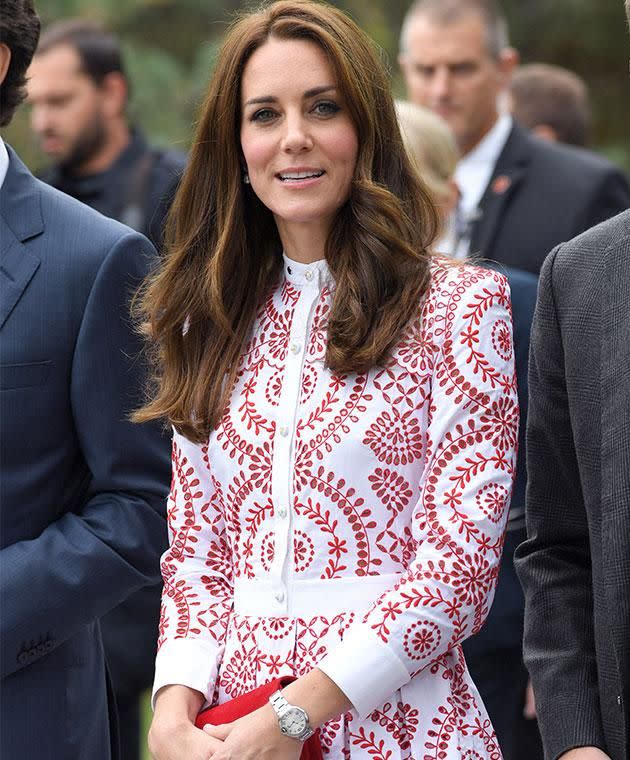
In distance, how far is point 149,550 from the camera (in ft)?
10.5

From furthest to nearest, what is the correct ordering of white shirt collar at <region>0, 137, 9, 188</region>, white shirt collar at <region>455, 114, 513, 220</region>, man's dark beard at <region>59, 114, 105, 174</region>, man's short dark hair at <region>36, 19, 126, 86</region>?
man's short dark hair at <region>36, 19, 126, 86</region> → man's dark beard at <region>59, 114, 105, 174</region> → white shirt collar at <region>455, 114, 513, 220</region> → white shirt collar at <region>0, 137, 9, 188</region>

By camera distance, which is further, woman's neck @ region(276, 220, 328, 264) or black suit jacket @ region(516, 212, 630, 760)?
woman's neck @ region(276, 220, 328, 264)

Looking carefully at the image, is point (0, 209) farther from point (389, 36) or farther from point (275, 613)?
point (389, 36)

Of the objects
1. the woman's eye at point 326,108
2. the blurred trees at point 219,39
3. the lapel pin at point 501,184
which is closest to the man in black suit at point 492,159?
the lapel pin at point 501,184

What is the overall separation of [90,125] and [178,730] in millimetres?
4544

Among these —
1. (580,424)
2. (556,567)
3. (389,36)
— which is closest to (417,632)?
(556,567)

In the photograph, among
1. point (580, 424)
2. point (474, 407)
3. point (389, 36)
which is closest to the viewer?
point (580, 424)

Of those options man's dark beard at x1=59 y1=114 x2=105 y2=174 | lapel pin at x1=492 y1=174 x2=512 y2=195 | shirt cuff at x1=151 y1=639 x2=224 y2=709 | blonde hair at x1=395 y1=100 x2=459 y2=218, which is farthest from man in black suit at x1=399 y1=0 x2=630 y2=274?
shirt cuff at x1=151 y1=639 x2=224 y2=709

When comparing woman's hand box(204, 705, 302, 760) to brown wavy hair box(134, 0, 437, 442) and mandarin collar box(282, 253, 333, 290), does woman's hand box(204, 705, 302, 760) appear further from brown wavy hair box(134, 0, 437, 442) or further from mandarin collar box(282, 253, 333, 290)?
mandarin collar box(282, 253, 333, 290)

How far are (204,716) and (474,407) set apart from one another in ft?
2.40

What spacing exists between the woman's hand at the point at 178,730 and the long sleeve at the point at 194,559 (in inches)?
3.8

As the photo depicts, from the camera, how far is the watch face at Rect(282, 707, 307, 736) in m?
2.70

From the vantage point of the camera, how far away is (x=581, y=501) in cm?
271

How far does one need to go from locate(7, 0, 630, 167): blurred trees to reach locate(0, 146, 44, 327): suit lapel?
23.7 ft
